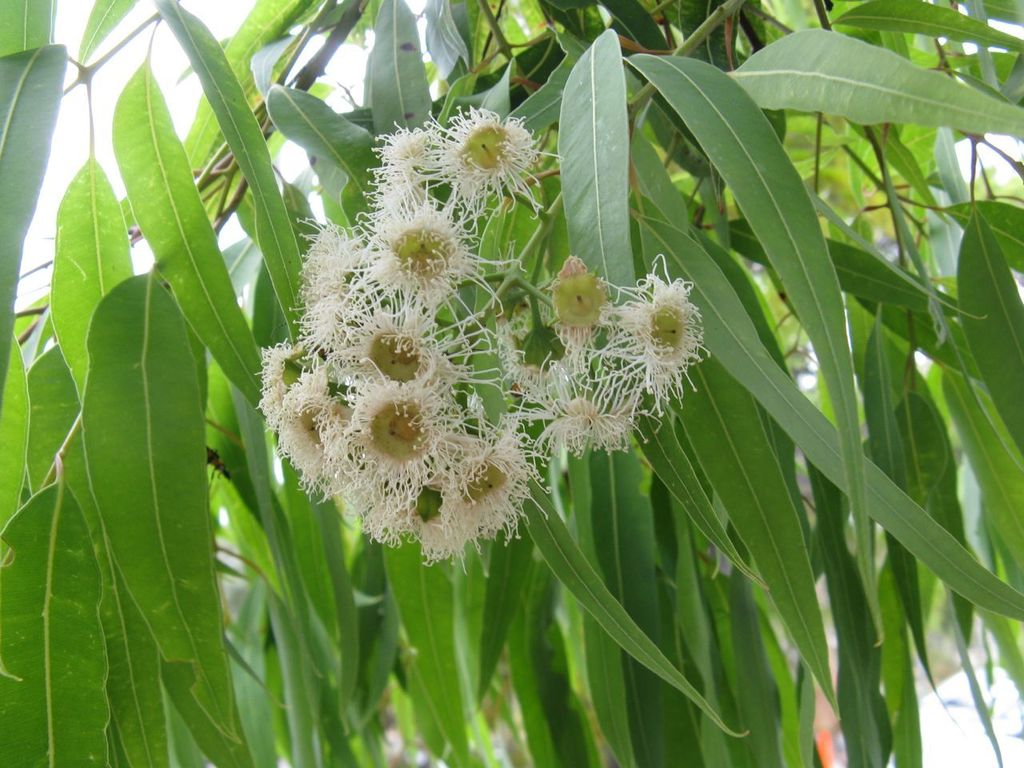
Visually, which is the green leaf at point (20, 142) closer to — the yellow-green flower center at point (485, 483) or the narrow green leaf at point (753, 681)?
the yellow-green flower center at point (485, 483)

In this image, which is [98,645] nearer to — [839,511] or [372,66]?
[372,66]

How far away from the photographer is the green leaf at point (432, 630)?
105cm

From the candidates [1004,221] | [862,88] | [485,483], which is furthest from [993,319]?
[485,483]

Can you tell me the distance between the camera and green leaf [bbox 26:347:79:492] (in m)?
0.77

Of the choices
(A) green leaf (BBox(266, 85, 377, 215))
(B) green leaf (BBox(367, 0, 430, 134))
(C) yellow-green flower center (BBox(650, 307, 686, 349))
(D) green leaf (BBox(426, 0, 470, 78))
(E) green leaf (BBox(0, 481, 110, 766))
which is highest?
(D) green leaf (BBox(426, 0, 470, 78))

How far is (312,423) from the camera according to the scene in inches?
24.2

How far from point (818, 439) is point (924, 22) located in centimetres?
37

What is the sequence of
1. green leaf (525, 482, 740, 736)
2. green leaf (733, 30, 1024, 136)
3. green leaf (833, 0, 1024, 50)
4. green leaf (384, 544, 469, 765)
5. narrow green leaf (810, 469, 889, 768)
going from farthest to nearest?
green leaf (384, 544, 469, 765) → narrow green leaf (810, 469, 889, 768) → green leaf (833, 0, 1024, 50) → green leaf (525, 482, 740, 736) → green leaf (733, 30, 1024, 136)

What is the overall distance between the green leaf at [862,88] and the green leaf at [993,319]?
305 mm

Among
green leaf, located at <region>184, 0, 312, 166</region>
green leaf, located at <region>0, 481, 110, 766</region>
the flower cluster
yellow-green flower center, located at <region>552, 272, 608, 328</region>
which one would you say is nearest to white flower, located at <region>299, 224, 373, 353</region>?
the flower cluster

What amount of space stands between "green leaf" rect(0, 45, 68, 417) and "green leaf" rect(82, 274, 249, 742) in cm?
10

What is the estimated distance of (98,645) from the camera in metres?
0.68

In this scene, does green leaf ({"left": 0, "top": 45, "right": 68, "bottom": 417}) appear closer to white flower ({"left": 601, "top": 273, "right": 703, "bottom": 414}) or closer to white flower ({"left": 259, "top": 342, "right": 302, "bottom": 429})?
white flower ({"left": 259, "top": 342, "right": 302, "bottom": 429})

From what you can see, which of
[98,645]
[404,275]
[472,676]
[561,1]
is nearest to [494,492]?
[404,275]
